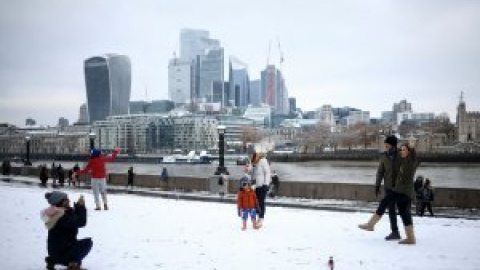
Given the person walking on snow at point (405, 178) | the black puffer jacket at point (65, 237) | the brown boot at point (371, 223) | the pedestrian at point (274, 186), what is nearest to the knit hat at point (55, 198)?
the black puffer jacket at point (65, 237)

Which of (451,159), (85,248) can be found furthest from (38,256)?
(451,159)

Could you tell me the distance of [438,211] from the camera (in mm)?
17672

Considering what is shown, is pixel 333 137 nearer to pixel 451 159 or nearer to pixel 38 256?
pixel 451 159

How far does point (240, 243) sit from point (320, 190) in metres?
12.5

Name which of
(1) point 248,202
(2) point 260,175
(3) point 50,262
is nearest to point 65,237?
(3) point 50,262

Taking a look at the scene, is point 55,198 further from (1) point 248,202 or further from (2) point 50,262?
(1) point 248,202

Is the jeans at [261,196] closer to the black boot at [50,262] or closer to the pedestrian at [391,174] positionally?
the pedestrian at [391,174]

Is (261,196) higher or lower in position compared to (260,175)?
lower

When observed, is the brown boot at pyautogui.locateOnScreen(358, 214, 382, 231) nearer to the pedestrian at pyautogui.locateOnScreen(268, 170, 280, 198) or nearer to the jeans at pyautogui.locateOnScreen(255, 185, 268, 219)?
the jeans at pyautogui.locateOnScreen(255, 185, 268, 219)

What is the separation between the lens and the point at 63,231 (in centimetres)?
728

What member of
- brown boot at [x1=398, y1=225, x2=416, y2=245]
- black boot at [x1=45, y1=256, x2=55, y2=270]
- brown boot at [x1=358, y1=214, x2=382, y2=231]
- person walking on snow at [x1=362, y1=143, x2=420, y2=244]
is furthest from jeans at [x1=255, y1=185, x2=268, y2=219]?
black boot at [x1=45, y1=256, x2=55, y2=270]

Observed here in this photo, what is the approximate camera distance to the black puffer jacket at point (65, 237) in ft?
23.7

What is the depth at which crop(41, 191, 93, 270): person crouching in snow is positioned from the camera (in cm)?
720

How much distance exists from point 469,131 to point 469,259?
177314 millimetres
